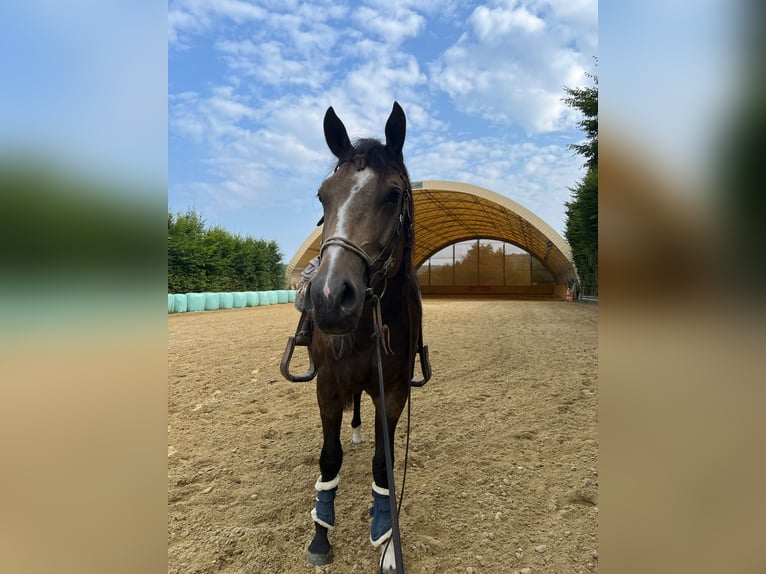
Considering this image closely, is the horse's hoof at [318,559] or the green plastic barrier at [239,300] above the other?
the green plastic barrier at [239,300]

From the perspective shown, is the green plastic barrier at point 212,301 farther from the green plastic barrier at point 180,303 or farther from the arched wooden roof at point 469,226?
the arched wooden roof at point 469,226

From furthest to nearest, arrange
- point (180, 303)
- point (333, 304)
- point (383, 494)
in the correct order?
point (180, 303), point (383, 494), point (333, 304)

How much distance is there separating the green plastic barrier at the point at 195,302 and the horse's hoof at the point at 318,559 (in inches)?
740

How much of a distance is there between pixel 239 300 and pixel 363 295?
2233cm

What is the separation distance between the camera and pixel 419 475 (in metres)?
3.51

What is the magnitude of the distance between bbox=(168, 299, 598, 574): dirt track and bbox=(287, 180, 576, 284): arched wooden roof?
15.8 metres

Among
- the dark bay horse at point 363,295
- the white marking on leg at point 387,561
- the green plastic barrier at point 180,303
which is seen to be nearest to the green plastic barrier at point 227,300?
the green plastic barrier at point 180,303

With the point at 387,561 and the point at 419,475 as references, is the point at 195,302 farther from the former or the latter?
the point at 387,561

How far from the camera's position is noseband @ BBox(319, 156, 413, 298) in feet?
5.98

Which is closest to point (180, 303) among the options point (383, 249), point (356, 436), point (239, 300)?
point (239, 300)

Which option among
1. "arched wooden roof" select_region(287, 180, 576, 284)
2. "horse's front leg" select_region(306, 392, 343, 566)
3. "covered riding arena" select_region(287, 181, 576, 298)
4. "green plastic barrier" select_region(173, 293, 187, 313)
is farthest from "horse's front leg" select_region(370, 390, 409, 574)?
"covered riding arena" select_region(287, 181, 576, 298)

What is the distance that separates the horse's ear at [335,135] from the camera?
233 cm
